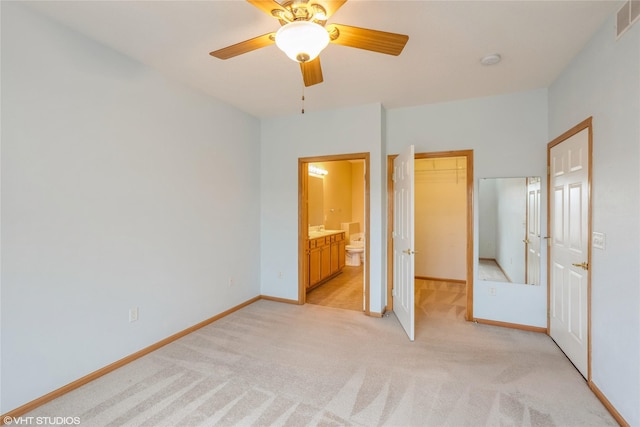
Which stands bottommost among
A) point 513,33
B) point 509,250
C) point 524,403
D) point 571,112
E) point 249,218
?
point 524,403

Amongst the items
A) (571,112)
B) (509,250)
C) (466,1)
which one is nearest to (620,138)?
(571,112)

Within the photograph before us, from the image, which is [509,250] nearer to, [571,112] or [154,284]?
[571,112]

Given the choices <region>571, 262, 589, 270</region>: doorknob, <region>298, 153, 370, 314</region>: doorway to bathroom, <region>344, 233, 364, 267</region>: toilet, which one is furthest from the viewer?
<region>344, 233, 364, 267</region>: toilet

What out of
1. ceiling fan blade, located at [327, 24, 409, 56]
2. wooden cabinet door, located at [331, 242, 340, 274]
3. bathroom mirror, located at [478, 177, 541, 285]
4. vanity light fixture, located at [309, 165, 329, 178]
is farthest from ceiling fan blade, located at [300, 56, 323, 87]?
wooden cabinet door, located at [331, 242, 340, 274]

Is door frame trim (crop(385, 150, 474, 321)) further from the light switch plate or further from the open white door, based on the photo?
the light switch plate

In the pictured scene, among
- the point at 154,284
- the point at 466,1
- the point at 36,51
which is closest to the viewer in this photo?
the point at 466,1

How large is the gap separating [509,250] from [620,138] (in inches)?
68.5

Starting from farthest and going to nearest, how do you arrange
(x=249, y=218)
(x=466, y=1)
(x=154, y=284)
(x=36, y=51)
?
(x=249, y=218)
(x=154, y=284)
(x=36, y=51)
(x=466, y=1)

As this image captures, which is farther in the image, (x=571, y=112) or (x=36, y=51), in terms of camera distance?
(x=571, y=112)

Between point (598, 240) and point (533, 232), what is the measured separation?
3.73ft

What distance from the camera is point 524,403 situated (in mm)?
1887

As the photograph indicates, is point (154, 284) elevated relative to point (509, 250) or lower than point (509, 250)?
lower

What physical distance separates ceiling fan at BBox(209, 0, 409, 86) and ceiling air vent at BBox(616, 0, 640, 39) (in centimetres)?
133

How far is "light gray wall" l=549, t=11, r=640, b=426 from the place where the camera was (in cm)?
162
